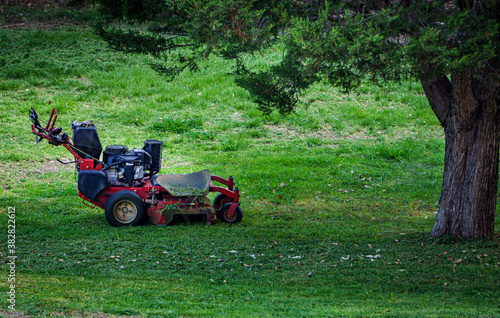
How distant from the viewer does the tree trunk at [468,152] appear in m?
7.01

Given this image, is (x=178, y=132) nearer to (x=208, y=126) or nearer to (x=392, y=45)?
(x=208, y=126)

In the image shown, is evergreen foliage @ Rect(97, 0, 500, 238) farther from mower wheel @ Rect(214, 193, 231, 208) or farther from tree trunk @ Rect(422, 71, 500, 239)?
mower wheel @ Rect(214, 193, 231, 208)

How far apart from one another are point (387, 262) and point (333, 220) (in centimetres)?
223

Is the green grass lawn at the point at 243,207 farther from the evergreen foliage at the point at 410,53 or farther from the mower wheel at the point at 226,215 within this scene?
the evergreen foliage at the point at 410,53

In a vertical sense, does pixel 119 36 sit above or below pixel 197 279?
above

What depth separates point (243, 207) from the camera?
374 inches

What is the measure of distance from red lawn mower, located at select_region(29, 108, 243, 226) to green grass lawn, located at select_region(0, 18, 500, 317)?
0.28 metres

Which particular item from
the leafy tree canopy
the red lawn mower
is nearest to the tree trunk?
the leafy tree canopy

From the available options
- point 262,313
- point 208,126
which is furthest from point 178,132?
point 262,313

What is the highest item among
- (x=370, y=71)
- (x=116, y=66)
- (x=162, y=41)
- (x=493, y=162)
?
(x=116, y=66)

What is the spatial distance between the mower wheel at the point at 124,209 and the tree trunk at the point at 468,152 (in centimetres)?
421

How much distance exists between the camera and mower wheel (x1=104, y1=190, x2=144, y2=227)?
779 centimetres

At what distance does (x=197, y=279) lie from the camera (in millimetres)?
6051

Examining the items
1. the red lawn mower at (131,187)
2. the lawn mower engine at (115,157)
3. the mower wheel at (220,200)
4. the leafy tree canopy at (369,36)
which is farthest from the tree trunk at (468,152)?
the lawn mower engine at (115,157)
